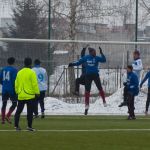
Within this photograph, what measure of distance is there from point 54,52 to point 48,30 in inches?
49.8

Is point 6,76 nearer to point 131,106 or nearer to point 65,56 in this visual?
point 131,106

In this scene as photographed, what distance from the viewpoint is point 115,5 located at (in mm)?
32812

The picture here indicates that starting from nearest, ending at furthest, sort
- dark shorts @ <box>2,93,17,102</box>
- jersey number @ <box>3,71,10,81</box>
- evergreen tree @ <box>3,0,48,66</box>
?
1. jersey number @ <box>3,71,10,81</box>
2. dark shorts @ <box>2,93,17,102</box>
3. evergreen tree @ <box>3,0,48,66</box>

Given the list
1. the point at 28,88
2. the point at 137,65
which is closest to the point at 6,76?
the point at 28,88

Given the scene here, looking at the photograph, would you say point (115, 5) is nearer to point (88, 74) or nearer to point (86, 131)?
point (88, 74)

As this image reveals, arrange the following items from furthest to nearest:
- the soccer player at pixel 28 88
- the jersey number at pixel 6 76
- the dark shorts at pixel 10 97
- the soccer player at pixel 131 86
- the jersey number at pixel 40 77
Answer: the jersey number at pixel 40 77, the soccer player at pixel 131 86, the dark shorts at pixel 10 97, the jersey number at pixel 6 76, the soccer player at pixel 28 88

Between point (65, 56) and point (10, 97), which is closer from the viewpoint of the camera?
point (10, 97)

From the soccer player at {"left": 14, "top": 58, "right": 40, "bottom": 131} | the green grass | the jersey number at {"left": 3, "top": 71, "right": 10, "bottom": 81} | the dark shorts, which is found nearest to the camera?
the green grass

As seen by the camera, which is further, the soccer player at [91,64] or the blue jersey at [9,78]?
the soccer player at [91,64]

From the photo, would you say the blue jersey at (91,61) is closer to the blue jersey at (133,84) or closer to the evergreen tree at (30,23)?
the blue jersey at (133,84)

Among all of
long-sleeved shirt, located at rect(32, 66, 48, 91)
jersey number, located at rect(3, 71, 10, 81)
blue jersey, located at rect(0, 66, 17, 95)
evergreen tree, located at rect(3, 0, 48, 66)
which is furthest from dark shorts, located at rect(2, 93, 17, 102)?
evergreen tree, located at rect(3, 0, 48, 66)

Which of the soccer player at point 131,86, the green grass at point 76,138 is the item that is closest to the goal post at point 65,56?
the soccer player at point 131,86

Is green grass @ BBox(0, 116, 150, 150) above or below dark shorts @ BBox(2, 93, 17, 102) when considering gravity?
below

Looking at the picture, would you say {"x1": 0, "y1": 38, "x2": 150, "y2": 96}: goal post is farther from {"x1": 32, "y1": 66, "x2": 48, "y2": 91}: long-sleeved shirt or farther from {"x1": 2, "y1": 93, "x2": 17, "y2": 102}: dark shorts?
{"x1": 2, "y1": 93, "x2": 17, "y2": 102}: dark shorts
